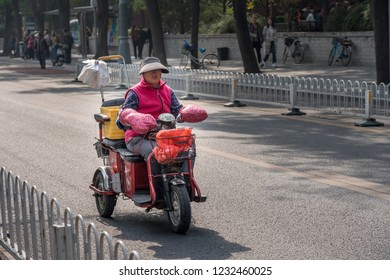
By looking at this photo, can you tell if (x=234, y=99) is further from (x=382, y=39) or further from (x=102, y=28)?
(x=102, y=28)

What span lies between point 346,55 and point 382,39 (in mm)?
13186

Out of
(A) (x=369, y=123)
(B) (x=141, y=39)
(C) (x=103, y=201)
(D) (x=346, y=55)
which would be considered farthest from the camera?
(B) (x=141, y=39)

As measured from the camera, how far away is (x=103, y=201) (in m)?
9.79

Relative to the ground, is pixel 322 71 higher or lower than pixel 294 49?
lower

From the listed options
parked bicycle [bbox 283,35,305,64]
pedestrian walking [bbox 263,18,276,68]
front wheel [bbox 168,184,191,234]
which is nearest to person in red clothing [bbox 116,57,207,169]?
front wheel [bbox 168,184,191,234]

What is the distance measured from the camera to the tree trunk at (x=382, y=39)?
899 inches

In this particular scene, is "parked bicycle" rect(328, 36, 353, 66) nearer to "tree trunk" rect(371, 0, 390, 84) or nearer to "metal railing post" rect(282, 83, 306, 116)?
"tree trunk" rect(371, 0, 390, 84)

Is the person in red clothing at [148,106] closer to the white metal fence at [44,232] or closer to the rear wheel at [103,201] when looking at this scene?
the rear wheel at [103,201]

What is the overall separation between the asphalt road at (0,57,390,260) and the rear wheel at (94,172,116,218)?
96mm

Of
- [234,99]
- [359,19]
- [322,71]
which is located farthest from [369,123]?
[359,19]

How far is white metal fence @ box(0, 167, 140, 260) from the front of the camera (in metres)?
5.81

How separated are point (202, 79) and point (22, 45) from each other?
43353 mm

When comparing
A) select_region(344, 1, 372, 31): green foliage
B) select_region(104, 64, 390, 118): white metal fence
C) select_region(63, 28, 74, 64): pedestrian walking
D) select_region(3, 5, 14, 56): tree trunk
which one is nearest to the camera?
select_region(104, 64, 390, 118): white metal fence

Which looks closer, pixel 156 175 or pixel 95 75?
pixel 156 175
